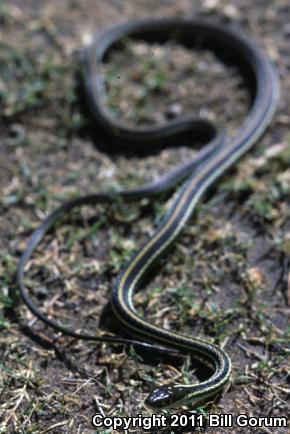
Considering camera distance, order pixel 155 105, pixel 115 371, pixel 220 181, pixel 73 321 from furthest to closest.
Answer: pixel 155 105
pixel 220 181
pixel 73 321
pixel 115 371

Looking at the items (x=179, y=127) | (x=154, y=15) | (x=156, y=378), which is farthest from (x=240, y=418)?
(x=154, y=15)

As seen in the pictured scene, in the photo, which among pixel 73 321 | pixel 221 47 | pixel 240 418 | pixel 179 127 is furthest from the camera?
pixel 221 47

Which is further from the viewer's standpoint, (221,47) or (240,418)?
(221,47)

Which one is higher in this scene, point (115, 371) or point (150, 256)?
point (150, 256)

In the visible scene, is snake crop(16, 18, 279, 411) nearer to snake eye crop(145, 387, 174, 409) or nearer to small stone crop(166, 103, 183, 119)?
snake eye crop(145, 387, 174, 409)

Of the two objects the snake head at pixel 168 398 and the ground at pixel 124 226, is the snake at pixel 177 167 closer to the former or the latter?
the snake head at pixel 168 398

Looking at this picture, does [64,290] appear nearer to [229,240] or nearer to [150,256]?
[150,256]

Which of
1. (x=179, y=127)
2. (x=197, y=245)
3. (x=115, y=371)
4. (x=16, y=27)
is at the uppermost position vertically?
(x=16, y=27)

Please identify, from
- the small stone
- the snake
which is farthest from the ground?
the snake

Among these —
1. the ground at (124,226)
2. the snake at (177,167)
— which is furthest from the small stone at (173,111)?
the snake at (177,167)
